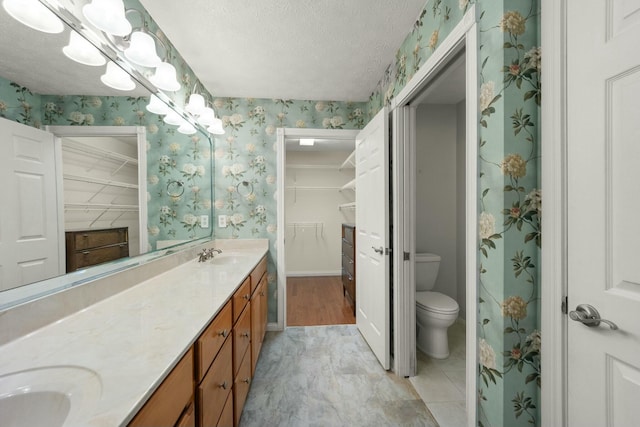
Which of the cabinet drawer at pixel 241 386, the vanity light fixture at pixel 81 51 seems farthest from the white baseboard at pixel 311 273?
the vanity light fixture at pixel 81 51

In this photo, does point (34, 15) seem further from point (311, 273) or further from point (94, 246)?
point (311, 273)

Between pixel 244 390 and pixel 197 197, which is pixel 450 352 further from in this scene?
pixel 197 197

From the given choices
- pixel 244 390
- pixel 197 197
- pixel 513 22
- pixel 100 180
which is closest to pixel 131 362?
pixel 100 180

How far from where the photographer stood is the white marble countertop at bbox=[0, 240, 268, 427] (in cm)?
49

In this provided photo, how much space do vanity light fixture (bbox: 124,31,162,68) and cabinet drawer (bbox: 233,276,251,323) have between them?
51.8 inches

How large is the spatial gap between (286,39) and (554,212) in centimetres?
177

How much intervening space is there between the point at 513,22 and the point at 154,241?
2.05 meters

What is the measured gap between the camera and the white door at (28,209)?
72cm

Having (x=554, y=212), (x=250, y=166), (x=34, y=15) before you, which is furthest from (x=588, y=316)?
(x=250, y=166)

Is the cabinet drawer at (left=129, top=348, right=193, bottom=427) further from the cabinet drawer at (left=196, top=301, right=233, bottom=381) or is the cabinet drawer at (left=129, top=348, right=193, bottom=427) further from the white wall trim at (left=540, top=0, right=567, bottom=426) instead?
the white wall trim at (left=540, top=0, right=567, bottom=426)

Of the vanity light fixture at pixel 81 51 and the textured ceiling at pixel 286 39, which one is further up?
the textured ceiling at pixel 286 39

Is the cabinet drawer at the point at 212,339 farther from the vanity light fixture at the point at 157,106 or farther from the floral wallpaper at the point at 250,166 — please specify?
the floral wallpaper at the point at 250,166

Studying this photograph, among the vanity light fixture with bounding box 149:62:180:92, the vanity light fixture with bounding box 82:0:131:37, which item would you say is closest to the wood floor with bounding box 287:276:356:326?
the vanity light fixture with bounding box 149:62:180:92

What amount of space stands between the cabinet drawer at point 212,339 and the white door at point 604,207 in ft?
3.96
